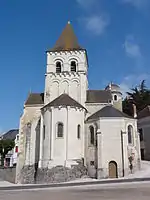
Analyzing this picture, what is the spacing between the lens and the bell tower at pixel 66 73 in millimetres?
34312

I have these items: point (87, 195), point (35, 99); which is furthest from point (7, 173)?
point (87, 195)

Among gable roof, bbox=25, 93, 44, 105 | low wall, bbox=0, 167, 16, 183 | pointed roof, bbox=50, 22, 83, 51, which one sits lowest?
low wall, bbox=0, 167, 16, 183

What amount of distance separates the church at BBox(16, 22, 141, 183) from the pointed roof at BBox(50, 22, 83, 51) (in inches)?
172

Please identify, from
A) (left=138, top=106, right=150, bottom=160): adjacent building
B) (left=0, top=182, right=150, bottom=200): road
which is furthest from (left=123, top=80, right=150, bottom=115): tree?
(left=0, top=182, right=150, bottom=200): road

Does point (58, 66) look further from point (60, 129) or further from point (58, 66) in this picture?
point (60, 129)

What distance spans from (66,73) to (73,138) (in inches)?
429

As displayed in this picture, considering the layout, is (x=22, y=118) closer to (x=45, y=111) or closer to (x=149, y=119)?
(x=45, y=111)

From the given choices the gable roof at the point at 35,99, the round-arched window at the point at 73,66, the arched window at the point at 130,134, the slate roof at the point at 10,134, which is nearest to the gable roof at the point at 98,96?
the round-arched window at the point at 73,66

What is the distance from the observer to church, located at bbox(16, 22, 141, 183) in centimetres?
2686

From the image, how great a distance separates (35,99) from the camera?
35656 millimetres

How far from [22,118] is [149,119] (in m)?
19.5

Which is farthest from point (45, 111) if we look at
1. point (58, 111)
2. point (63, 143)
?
point (63, 143)

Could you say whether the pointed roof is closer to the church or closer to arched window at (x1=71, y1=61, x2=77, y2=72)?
arched window at (x1=71, y1=61, x2=77, y2=72)

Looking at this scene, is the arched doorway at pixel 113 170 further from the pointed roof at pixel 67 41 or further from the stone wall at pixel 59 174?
the pointed roof at pixel 67 41
